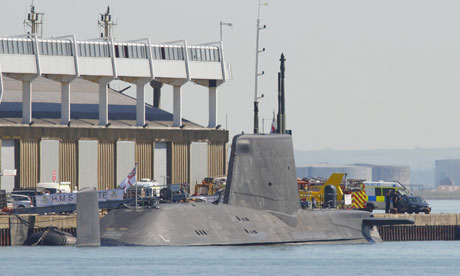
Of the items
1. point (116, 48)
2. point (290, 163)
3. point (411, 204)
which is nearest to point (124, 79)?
point (116, 48)

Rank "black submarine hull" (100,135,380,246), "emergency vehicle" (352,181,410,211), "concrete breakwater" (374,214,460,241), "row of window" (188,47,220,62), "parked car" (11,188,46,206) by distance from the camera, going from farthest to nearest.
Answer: "row of window" (188,47,220,62) < "emergency vehicle" (352,181,410,211) < "parked car" (11,188,46,206) < "concrete breakwater" (374,214,460,241) < "black submarine hull" (100,135,380,246)

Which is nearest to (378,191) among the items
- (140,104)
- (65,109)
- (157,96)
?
(140,104)

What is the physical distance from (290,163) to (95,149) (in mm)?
35945

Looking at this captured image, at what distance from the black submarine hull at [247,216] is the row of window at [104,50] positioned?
34.0 m

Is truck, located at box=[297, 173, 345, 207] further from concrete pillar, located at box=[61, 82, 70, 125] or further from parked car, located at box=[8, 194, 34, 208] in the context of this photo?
concrete pillar, located at box=[61, 82, 70, 125]

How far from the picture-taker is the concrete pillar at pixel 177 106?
94.8 m

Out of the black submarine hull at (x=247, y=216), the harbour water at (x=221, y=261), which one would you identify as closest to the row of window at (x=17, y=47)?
the harbour water at (x=221, y=261)

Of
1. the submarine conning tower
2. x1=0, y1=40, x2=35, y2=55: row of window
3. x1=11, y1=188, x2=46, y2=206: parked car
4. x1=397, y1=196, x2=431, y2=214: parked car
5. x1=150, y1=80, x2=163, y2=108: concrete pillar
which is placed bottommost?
x1=397, y1=196, x2=431, y2=214: parked car

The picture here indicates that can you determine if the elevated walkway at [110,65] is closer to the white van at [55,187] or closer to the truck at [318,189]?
the white van at [55,187]

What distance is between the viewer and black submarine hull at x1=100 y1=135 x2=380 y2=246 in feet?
166

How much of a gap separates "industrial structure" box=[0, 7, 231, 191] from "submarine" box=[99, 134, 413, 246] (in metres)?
27.2

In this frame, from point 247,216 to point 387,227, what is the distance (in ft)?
66.3

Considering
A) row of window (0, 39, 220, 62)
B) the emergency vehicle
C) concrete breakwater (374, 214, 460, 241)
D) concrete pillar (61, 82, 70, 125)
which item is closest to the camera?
concrete breakwater (374, 214, 460, 241)

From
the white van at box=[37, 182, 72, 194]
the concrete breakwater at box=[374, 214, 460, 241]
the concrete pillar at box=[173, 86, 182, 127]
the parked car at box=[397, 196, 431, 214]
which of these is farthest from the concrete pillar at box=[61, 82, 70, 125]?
the concrete breakwater at box=[374, 214, 460, 241]
